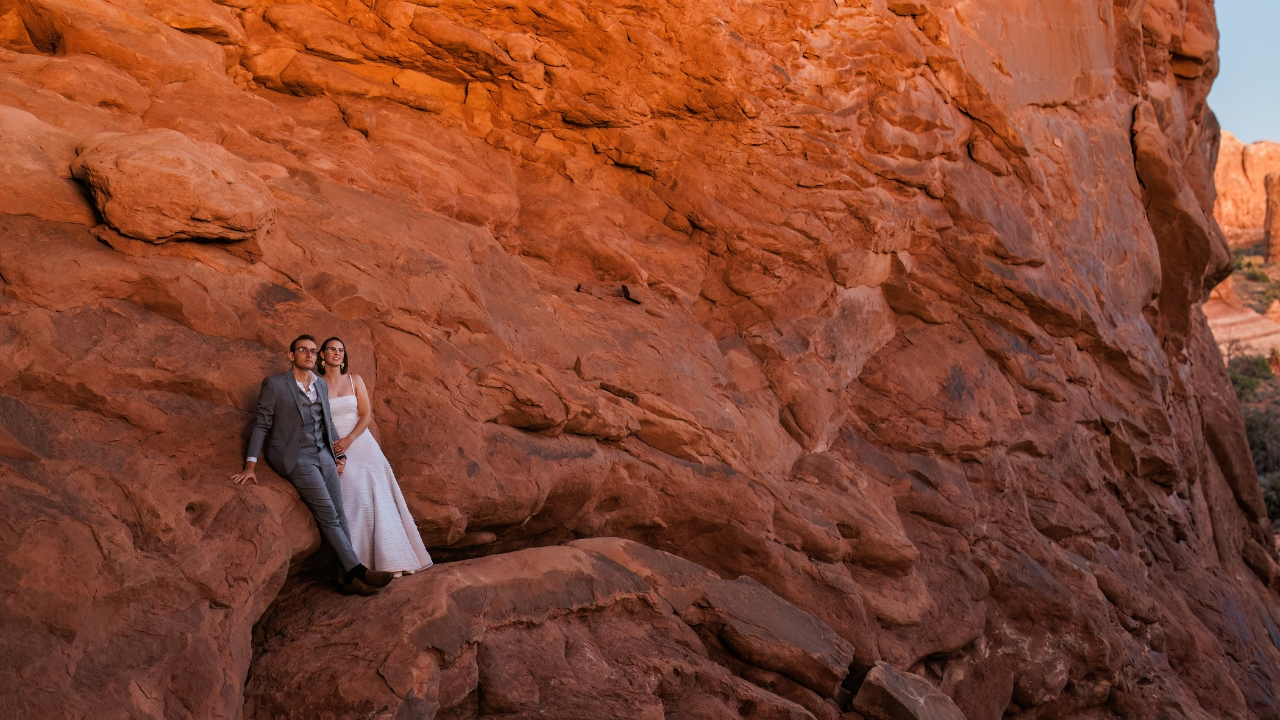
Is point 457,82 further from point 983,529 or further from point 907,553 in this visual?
point 983,529

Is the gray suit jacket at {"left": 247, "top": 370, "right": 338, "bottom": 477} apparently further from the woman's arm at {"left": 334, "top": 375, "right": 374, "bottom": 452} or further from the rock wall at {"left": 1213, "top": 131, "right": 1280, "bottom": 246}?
the rock wall at {"left": 1213, "top": 131, "right": 1280, "bottom": 246}

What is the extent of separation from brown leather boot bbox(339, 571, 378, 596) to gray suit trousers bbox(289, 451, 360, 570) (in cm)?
9

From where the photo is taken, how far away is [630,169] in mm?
9719

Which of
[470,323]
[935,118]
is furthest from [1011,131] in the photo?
[470,323]

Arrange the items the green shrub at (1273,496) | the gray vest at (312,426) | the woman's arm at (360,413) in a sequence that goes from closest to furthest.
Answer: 1. the gray vest at (312,426)
2. the woman's arm at (360,413)
3. the green shrub at (1273,496)

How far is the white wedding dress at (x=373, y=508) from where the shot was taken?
17.4ft

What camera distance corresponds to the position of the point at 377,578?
5.02 metres

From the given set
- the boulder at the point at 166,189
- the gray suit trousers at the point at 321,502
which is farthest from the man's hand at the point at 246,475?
the boulder at the point at 166,189

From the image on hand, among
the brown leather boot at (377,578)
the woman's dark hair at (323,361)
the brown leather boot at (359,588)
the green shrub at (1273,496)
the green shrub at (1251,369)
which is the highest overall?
the green shrub at (1251,369)

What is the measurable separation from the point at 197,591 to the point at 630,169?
6575mm

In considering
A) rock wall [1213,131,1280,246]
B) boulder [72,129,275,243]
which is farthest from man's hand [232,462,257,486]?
rock wall [1213,131,1280,246]

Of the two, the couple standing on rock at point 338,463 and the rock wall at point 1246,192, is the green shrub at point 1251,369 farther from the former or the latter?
the couple standing on rock at point 338,463

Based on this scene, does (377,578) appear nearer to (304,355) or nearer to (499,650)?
(499,650)

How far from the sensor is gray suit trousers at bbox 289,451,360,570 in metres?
5.08
